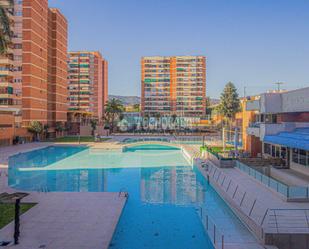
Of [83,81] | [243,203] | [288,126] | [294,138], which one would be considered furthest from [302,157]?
[83,81]

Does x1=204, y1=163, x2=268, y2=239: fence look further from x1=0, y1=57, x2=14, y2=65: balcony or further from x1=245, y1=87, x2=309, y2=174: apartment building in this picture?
x1=0, y1=57, x2=14, y2=65: balcony

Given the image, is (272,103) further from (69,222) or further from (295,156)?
(69,222)

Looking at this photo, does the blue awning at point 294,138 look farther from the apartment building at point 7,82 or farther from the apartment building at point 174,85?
the apartment building at point 174,85

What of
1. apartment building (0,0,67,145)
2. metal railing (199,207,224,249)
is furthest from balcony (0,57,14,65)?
metal railing (199,207,224,249)

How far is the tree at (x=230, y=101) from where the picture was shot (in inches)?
2414

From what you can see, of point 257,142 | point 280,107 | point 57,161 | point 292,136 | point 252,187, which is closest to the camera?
point 252,187

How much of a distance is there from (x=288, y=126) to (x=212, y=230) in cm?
1378

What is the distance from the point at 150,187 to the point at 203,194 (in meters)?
4.42

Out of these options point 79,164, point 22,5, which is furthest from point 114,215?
point 22,5

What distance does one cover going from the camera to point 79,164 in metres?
33.1

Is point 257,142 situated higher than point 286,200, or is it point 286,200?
point 257,142

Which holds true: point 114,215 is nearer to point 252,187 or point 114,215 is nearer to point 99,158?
point 252,187

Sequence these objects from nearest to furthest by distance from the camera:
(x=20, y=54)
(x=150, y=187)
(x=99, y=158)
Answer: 1. (x=150, y=187)
2. (x=99, y=158)
3. (x=20, y=54)

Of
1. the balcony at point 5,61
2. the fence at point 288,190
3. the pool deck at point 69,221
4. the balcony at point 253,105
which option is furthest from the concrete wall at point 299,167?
the balcony at point 5,61
